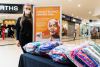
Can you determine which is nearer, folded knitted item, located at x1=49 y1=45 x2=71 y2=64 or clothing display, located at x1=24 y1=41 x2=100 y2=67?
clothing display, located at x1=24 y1=41 x2=100 y2=67

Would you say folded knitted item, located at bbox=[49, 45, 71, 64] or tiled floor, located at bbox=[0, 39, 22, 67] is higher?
folded knitted item, located at bbox=[49, 45, 71, 64]

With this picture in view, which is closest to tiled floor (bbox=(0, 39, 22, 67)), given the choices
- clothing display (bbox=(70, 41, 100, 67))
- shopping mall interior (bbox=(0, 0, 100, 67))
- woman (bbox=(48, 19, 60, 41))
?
shopping mall interior (bbox=(0, 0, 100, 67))

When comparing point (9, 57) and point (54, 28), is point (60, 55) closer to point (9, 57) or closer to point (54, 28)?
point (54, 28)

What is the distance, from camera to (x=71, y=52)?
4.35 ft

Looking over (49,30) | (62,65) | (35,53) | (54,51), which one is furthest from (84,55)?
(49,30)

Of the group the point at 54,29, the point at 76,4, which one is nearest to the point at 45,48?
the point at 54,29

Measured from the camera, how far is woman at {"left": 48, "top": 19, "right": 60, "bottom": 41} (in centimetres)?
300

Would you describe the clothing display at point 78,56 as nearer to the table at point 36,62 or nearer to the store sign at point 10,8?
the table at point 36,62

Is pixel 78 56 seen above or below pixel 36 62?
above

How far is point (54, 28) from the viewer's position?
3.01m

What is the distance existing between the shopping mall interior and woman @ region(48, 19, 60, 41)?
9 cm

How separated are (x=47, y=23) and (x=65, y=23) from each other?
2454 centimetres

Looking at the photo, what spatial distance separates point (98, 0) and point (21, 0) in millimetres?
4940

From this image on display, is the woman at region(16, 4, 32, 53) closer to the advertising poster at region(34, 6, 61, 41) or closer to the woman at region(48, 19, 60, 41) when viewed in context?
the advertising poster at region(34, 6, 61, 41)
